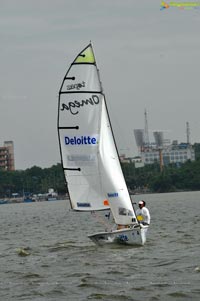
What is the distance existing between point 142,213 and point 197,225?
21182mm

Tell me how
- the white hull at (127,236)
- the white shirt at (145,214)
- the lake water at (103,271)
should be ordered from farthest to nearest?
the white shirt at (145,214)
the white hull at (127,236)
the lake water at (103,271)

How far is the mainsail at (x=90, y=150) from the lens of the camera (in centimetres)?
4491

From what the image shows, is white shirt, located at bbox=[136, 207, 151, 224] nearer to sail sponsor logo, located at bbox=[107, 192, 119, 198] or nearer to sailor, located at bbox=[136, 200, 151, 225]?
sailor, located at bbox=[136, 200, 151, 225]

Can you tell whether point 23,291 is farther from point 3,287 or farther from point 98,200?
point 98,200

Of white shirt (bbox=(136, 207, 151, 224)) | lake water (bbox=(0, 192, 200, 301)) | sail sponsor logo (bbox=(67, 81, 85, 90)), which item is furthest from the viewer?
sail sponsor logo (bbox=(67, 81, 85, 90))

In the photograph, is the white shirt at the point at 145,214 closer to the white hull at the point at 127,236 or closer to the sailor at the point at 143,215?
the sailor at the point at 143,215

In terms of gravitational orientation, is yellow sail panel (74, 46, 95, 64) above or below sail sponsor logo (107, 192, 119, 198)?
above

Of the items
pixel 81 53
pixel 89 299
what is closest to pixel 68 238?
pixel 81 53

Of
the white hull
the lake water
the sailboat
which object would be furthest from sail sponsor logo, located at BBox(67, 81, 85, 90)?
the lake water

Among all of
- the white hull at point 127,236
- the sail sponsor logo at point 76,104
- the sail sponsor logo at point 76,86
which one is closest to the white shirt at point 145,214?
the white hull at point 127,236

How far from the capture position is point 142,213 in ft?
146

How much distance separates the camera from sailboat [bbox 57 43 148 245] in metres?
44.8

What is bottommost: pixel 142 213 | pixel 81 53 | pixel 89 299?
pixel 89 299

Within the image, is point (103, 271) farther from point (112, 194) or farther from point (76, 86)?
point (76, 86)
